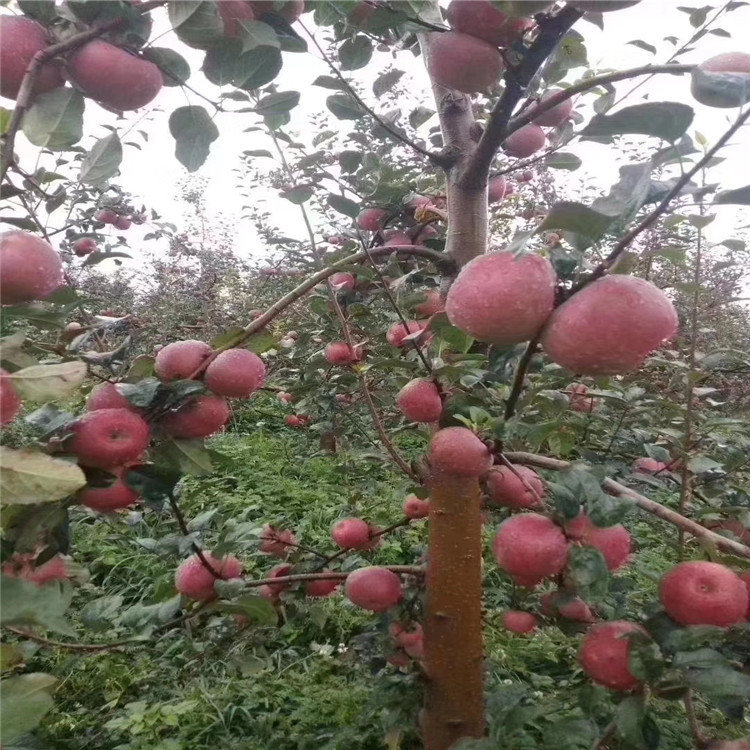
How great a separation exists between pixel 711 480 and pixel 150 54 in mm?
1228

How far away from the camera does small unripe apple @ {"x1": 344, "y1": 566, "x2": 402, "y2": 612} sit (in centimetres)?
110

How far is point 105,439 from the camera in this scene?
66 cm

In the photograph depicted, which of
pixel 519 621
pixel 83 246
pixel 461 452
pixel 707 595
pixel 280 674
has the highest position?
pixel 83 246

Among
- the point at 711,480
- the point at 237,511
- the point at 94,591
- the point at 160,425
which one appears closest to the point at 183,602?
the point at 160,425

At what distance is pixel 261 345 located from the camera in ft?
2.82

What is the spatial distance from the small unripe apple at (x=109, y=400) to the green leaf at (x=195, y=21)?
0.39 metres

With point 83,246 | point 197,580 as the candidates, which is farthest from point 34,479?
point 83,246

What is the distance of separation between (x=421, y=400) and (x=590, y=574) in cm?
38

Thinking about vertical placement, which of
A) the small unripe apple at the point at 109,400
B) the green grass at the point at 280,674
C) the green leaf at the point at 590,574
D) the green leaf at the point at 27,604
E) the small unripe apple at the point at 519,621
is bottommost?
the green grass at the point at 280,674

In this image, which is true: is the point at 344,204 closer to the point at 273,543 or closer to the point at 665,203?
the point at 665,203

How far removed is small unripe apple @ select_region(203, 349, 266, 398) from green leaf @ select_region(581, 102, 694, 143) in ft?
1.49

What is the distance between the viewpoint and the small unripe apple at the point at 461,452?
33.4 inches

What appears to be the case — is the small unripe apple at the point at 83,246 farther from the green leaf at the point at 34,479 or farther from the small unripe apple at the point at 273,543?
the green leaf at the point at 34,479

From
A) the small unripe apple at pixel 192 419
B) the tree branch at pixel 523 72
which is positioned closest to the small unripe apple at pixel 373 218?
the tree branch at pixel 523 72
